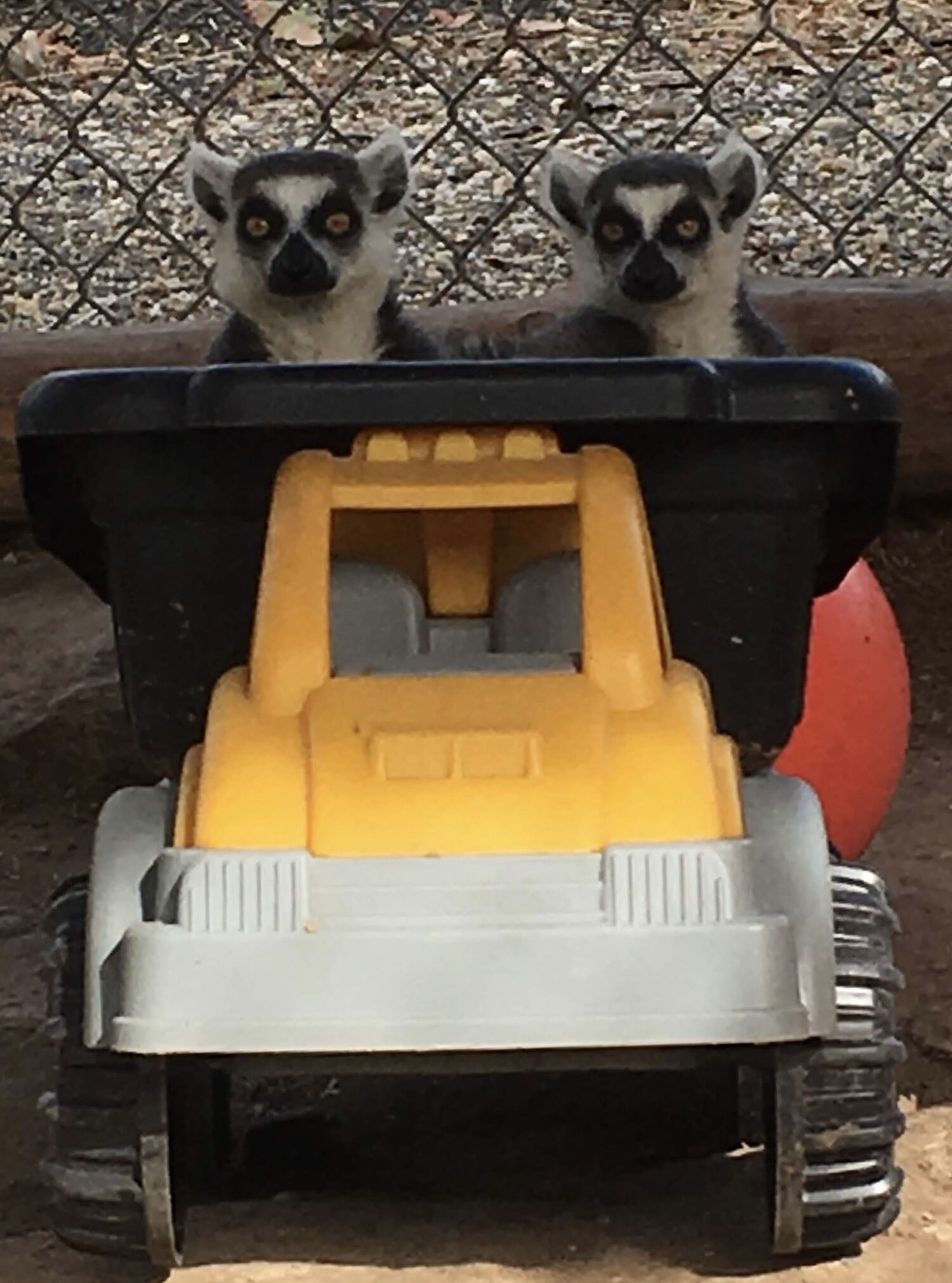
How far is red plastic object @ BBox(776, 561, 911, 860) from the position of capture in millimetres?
1813

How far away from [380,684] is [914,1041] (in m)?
0.62

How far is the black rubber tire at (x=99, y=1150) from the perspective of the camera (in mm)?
1238

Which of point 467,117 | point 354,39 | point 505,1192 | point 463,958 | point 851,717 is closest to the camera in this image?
point 463,958

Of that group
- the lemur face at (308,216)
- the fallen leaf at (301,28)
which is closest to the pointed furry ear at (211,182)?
the lemur face at (308,216)

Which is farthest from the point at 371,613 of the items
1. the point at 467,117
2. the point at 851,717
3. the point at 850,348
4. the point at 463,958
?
the point at 467,117

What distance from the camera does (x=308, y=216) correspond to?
2678 millimetres

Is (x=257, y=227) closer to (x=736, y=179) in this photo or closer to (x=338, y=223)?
(x=338, y=223)

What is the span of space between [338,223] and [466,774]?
1573 millimetres

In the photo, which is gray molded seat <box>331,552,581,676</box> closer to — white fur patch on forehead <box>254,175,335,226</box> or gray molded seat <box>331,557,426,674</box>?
gray molded seat <box>331,557,426,674</box>

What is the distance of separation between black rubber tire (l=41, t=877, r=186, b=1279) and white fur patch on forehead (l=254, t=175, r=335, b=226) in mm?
1580

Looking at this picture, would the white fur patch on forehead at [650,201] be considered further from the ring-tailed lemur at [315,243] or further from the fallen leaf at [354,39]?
the fallen leaf at [354,39]

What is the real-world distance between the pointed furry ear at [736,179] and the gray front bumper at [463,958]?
166 centimetres

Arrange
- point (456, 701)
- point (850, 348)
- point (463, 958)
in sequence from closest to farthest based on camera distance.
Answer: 1. point (463, 958)
2. point (456, 701)
3. point (850, 348)

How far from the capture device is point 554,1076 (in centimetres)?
165
